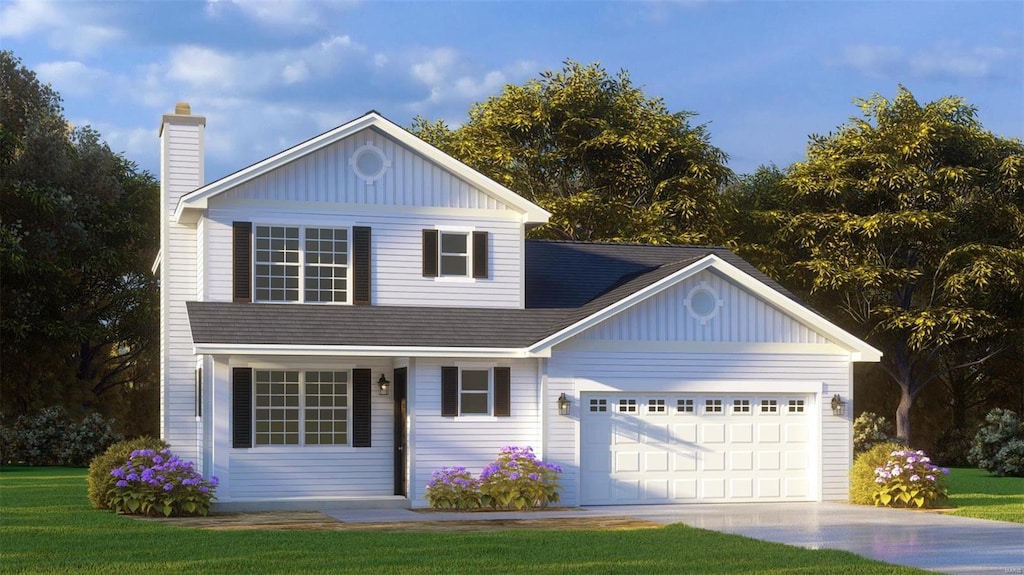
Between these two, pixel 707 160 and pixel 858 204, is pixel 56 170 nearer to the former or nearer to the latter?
pixel 707 160

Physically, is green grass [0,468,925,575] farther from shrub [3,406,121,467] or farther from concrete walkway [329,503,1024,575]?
shrub [3,406,121,467]

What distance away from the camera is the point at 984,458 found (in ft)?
119

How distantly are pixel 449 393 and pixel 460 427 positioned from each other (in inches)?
24.6

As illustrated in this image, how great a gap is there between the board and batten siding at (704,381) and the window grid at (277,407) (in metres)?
4.43

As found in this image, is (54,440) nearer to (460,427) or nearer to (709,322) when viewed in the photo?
(460,427)

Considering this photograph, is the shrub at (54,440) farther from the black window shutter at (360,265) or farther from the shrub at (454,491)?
the shrub at (454,491)

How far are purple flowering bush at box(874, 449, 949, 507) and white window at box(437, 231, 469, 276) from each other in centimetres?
849

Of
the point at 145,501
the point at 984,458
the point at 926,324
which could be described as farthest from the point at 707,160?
the point at 145,501

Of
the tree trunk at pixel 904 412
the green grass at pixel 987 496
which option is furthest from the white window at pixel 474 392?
the tree trunk at pixel 904 412

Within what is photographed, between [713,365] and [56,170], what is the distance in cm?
2640

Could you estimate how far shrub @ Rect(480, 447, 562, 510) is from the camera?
856 inches

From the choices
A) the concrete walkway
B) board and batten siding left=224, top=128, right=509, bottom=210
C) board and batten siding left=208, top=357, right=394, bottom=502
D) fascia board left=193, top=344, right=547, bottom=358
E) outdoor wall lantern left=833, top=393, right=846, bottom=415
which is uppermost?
board and batten siding left=224, top=128, right=509, bottom=210

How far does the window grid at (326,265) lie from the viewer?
23852 millimetres

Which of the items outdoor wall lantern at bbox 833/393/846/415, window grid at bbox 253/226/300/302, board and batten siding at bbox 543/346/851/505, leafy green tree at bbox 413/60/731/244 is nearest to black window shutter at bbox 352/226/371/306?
window grid at bbox 253/226/300/302
